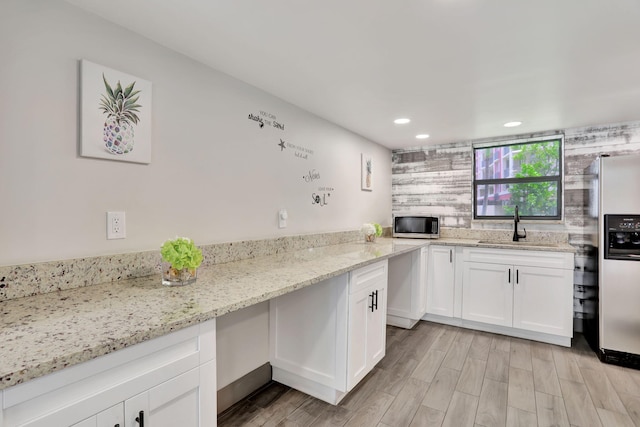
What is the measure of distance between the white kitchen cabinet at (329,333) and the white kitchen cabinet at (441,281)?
129cm

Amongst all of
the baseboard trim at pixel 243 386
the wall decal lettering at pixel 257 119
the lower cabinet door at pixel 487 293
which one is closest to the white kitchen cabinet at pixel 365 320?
the baseboard trim at pixel 243 386

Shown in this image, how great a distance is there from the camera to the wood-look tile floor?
1.78m

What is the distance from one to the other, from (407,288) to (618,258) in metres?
1.62

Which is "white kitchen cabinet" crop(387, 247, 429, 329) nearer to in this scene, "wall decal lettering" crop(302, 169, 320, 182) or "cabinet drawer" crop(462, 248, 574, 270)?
"cabinet drawer" crop(462, 248, 574, 270)

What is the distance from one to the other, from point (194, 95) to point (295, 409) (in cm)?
188

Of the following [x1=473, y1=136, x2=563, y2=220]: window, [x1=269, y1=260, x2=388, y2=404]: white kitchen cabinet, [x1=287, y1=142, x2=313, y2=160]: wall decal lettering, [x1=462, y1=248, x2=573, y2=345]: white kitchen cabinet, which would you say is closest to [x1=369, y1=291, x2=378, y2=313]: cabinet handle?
[x1=269, y1=260, x2=388, y2=404]: white kitchen cabinet

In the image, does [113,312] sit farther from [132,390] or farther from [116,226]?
[116,226]

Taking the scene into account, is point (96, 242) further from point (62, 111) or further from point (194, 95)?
point (194, 95)

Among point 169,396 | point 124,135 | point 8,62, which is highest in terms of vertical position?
point 8,62

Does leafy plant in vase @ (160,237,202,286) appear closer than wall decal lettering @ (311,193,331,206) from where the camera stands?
Yes

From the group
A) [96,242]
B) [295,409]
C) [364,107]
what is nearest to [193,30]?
[96,242]

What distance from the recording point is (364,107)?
8.20ft

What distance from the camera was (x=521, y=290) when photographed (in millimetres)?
2906

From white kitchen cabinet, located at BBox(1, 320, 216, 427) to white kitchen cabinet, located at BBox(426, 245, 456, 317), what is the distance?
2672 mm
